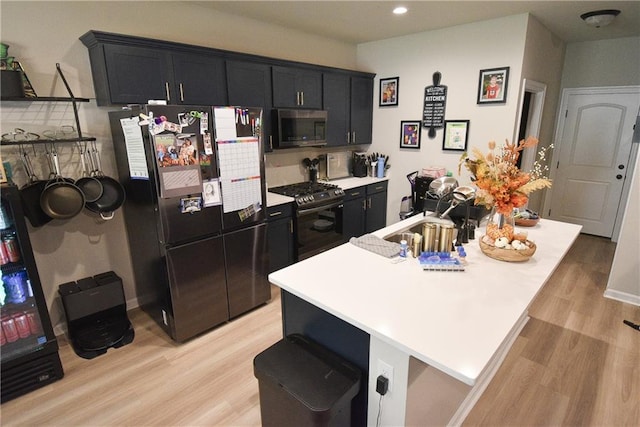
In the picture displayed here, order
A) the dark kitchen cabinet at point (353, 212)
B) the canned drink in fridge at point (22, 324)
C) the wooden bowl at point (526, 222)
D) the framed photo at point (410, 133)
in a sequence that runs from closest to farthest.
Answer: the canned drink in fridge at point (22, 324), the wooden bowl at point (526, 222), the dark kitchen cabinet at point (353, 212), the framed photo at point (410, 133)

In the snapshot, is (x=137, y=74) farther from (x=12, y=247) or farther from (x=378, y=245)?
(x=378, y=245)

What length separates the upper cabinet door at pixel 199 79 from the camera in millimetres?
2676

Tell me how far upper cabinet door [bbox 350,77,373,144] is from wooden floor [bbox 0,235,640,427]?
2.62m

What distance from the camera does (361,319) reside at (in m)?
1.32

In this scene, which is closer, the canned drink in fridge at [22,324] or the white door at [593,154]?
the canned drink in fridge at [22,324]

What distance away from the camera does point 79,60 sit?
2475 millimetres

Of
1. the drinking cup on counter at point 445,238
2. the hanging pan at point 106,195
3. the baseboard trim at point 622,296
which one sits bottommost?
the baseboard trim at point 622,296

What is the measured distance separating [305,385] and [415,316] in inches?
20.8

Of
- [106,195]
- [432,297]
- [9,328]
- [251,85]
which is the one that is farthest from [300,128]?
[9,328]

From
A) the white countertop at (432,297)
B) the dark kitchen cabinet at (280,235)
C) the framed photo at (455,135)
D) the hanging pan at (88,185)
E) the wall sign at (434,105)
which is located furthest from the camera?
the wall sign at (434,105)

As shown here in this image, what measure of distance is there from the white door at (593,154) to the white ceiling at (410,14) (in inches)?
32.8

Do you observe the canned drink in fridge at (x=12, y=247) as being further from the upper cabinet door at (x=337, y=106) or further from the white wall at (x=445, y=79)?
the white wall at (x=445, y=79)

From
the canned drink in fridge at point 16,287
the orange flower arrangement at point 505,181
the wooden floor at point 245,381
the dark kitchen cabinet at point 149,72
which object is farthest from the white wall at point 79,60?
the orange flower arrangement at point 505,181

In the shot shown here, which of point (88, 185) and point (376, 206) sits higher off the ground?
point (88, 185)
